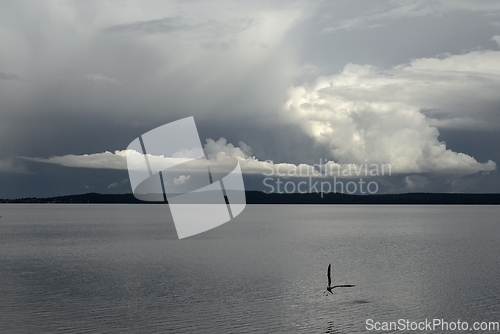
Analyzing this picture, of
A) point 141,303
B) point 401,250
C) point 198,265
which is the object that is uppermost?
point 141,303

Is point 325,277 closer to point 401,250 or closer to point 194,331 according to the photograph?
point 194,331

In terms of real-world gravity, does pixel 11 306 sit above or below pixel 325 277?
above

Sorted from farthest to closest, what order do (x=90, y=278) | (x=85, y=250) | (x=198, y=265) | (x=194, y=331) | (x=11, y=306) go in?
(x=85, y=250) → (x=198, y=265) → (x=90, y=278) → (x=11, y=306) → (x=194, y=331)

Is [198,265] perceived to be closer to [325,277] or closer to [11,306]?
[325,277]

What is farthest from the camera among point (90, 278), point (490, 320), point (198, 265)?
point (198, 265)

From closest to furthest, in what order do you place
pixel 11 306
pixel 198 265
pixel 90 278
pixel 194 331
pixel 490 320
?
pixel 194 331 → pixel 490 320 → pixel 11 306 → pixel 90 278 → pixel 198 265

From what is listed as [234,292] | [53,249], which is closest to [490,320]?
[234,292]

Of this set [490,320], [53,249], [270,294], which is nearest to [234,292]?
[270,294]

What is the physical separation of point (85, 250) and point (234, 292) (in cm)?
4937

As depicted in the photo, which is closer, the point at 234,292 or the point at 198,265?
the point at 234,292

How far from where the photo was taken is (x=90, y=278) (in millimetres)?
56562

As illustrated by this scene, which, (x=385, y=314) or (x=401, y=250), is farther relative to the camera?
(x=401, y=250)

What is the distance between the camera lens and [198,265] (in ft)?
220

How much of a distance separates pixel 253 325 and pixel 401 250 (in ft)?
193
